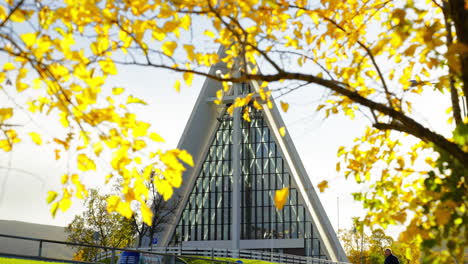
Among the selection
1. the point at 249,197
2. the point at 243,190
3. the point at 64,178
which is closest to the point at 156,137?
the point at 64,178

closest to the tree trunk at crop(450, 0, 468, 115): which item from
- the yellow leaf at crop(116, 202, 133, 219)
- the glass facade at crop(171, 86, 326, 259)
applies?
the yellow leaf at crop(116, 202, 133, 219)

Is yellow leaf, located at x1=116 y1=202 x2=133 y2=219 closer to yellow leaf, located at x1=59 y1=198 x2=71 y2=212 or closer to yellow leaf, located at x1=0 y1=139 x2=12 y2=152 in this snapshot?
yellow leaf, located at x1=59 y1=198 x2=71 y2=212

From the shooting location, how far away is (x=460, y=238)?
295 centimetres

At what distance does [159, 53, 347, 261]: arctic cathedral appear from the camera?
160 ft

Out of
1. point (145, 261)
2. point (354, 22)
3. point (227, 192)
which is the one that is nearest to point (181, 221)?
point (227, 192)

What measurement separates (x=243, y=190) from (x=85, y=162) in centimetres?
5206

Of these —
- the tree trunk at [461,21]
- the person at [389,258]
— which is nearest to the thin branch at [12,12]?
the tree trunk at [461,21]

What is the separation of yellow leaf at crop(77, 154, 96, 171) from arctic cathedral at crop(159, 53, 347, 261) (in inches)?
1711

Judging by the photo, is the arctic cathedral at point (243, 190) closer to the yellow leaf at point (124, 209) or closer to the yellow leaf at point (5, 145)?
the yellow leaf at point (5, 145)

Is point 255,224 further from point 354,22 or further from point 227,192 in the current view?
point 354,22

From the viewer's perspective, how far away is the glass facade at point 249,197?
52.3 m

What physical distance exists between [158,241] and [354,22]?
4568cm

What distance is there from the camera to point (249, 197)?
54.4 m

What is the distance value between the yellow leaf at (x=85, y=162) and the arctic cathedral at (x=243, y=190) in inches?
1711
